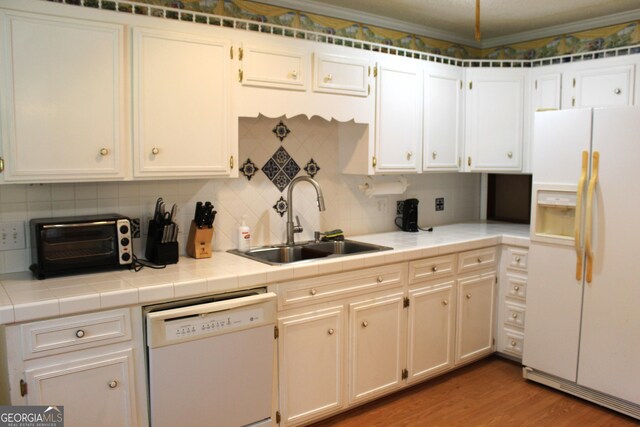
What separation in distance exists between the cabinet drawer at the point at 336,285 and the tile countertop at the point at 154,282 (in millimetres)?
45

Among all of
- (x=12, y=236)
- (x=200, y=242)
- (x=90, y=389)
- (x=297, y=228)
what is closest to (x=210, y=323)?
(x=90, y=389)

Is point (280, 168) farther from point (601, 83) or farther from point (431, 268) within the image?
point (601, 83)

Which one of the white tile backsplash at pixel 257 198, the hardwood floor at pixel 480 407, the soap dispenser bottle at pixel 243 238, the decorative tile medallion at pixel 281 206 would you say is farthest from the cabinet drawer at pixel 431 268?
the soap dispenser bottle at pixel 243 238

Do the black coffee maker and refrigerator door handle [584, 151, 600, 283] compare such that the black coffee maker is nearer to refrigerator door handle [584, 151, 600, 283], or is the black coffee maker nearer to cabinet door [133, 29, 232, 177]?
refrigerator door handle [584, 151, 600, 283]

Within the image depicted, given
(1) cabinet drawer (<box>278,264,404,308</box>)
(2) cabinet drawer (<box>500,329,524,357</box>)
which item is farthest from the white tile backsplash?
(2) cabinet drawer (<box>500,329,524,357</box>)

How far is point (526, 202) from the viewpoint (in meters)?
4.34

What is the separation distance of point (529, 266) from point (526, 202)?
1.10m

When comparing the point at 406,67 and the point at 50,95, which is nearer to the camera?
the point at 50,95

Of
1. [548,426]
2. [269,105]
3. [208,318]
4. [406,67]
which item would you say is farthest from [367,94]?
[548,426]

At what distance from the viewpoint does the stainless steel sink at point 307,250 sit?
10.3 ft

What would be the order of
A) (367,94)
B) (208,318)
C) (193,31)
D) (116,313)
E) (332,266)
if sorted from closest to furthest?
1. (116,313)
2. (208,318)
3. (193,31)
4. (332,266)
5. (367,94)

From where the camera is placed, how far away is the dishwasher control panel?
87.2 inches

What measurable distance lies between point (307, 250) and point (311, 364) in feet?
2.51

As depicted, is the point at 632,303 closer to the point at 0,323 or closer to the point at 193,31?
the point at 193,31
